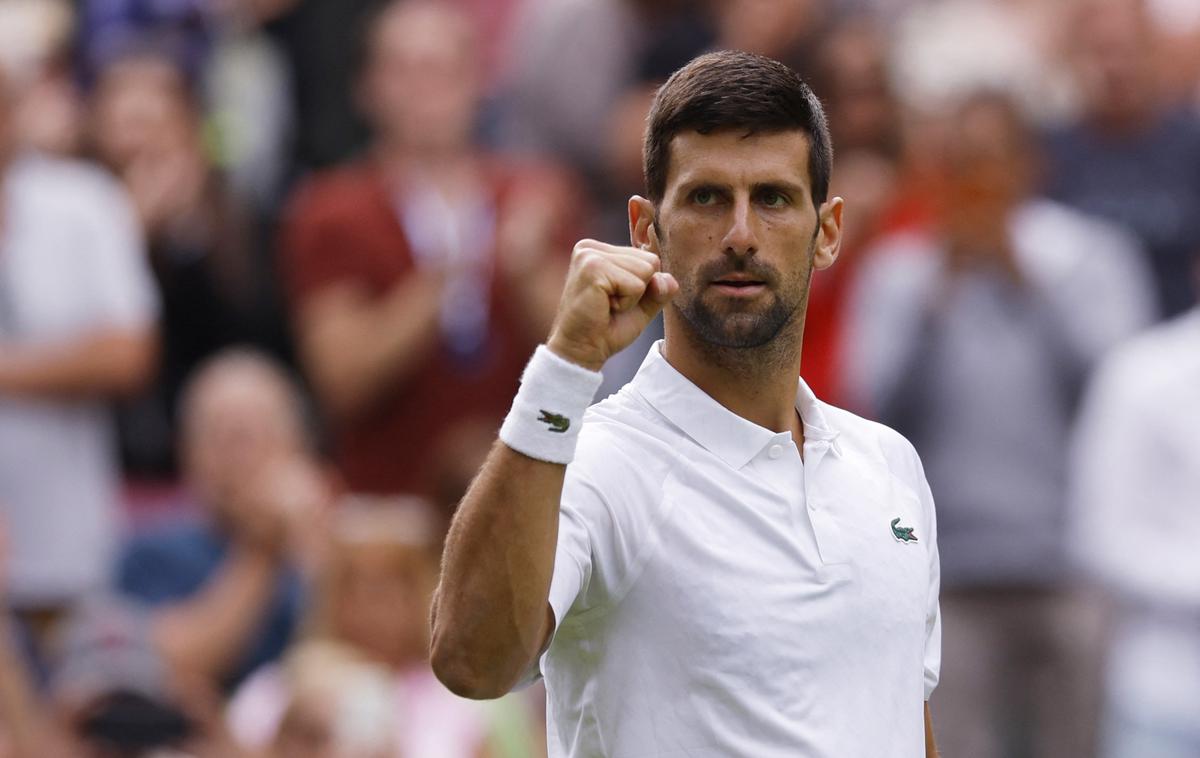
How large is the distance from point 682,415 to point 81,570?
156 inches

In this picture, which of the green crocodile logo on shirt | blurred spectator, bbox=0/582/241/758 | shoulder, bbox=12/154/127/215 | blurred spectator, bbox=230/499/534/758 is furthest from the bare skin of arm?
shoulder, bbox=12/154/127/215

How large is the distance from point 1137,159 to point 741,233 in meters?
5.62

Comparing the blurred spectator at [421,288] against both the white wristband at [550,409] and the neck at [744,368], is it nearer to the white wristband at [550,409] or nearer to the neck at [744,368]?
the neck at [744,368]

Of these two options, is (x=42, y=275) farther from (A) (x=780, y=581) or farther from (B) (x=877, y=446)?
(A) (x=780, y=581)

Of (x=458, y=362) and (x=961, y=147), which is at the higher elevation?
(x=961, y=147)

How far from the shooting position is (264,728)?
6395mm

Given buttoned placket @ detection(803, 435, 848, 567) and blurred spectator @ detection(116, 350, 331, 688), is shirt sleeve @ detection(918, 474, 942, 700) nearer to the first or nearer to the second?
buttoned placket @ detection(803, 435, 848, 567)

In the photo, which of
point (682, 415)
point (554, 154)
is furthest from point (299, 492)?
point (682, 415)

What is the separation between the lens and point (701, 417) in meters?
3.17

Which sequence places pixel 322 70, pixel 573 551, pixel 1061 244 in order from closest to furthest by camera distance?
pixel 573 551 < pixel 1061 244 < pixel 322 70

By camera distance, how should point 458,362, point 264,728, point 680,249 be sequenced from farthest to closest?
point 458,362
point 264,728
point 680,249

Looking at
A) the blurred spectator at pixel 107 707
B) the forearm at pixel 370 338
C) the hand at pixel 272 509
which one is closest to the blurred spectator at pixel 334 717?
the blurred spectator at pixel 107 707

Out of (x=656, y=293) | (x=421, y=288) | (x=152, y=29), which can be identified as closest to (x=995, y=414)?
(x=421, y=288)

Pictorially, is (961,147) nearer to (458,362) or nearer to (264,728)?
(458,362)
